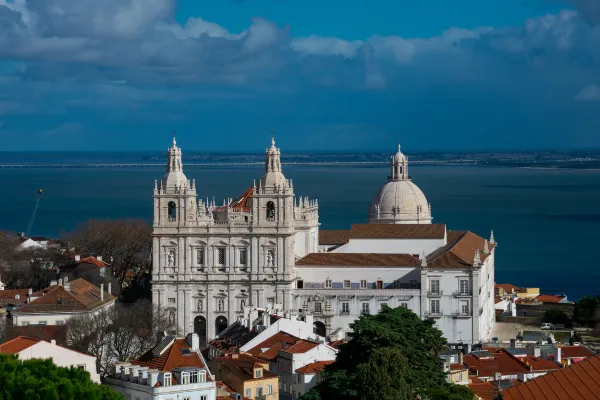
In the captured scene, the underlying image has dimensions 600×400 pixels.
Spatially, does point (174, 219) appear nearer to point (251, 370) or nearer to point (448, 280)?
point (448, 280)

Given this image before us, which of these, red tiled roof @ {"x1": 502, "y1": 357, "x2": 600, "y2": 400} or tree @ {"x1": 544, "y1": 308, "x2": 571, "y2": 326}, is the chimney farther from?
red tiled roof @ {"x1": 502, "y1": 357, "x2": 600, "y2": 400}

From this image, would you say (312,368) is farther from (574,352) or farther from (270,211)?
(270,211)

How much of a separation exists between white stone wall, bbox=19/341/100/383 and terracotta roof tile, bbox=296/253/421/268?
95.1ft

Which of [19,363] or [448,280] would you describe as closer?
[19,363]

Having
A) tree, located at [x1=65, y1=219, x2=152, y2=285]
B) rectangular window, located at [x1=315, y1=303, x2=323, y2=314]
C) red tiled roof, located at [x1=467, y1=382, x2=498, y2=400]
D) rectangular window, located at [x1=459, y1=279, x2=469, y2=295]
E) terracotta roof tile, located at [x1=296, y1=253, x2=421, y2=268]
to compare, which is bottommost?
red tiled roof, located at [x1=467, y1=382, x2=498, y2=400]

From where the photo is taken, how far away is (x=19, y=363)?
36312mm

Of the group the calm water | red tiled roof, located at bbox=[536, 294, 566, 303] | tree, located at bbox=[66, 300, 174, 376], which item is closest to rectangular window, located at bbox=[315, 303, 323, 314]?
tree, located at bbox=[66, 300, 174, 376]

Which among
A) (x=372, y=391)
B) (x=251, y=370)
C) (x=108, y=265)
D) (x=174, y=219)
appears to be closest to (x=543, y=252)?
(x=108, y=265)

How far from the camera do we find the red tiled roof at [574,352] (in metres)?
52.3

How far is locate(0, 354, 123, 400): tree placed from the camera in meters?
33.6

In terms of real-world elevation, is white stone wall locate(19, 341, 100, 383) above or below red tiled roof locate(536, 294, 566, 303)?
below

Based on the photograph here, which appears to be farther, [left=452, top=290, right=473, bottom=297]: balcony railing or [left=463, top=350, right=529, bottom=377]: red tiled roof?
[left=452, top=290, right=473, bottom=297]: balcony railing

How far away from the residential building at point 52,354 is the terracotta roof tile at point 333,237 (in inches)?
1439

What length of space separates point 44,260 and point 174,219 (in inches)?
570
